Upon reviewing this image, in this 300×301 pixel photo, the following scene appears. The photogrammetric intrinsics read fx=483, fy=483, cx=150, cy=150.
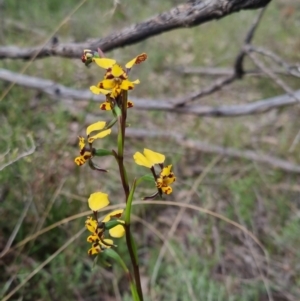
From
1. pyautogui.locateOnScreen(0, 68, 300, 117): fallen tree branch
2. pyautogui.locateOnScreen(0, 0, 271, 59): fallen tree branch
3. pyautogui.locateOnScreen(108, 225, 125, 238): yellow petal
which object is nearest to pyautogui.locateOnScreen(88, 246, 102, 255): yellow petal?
pyautogui.locateOnScreen(108, 225, 125, 238): yellow petal

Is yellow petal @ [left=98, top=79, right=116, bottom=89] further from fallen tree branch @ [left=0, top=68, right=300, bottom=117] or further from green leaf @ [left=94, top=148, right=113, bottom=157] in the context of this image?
fallen tree branch @ [left=0, top=68, right=300, bottom=117]

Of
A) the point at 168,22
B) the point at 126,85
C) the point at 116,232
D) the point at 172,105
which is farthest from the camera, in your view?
the point at 172,105

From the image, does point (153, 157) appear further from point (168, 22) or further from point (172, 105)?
point (172, 105)

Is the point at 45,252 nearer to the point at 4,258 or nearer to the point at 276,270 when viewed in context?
the point at 4,258

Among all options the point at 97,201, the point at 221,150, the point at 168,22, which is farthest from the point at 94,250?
the point at 221,150

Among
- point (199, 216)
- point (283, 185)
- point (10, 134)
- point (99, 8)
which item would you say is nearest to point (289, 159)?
point (283, 185)
